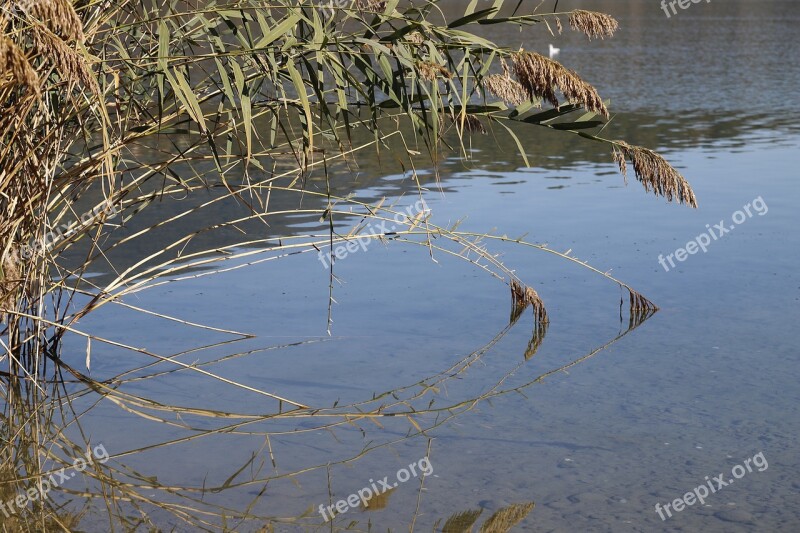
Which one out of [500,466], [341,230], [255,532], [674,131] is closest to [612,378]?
[500,466]

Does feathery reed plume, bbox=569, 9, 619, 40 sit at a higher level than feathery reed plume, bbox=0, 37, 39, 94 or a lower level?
lower

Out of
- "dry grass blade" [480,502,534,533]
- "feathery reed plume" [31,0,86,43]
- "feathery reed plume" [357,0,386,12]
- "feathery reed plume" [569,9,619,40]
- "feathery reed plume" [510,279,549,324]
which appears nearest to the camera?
"feathery reed plume" [31,0,86,43]

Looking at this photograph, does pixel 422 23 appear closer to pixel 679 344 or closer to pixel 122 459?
pixel 122 459

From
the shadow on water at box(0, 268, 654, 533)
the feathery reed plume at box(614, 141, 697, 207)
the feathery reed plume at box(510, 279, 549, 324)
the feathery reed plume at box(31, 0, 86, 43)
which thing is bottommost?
the feathery reed plume at box(510, 279, 549, 324)

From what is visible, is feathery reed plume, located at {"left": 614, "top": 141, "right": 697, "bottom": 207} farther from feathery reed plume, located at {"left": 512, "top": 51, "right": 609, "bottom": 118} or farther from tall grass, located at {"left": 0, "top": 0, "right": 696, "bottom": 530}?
feathery reed plume, located at {"left": 512, "top": 51, "right": 609, "bottom": 118}

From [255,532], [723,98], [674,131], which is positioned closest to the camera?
[255,532]

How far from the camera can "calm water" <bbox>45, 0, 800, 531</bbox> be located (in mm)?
4438

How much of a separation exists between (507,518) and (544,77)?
1.63 meters

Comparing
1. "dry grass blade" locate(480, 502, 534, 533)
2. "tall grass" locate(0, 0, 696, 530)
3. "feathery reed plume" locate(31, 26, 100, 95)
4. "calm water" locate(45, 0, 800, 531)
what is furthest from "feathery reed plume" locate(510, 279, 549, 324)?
"feathery reed plume" locate(31, 26, 100, 95)

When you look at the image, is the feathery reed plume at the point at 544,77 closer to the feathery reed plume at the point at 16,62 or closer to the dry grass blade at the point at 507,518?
the dry grass blade at the point at 507,518

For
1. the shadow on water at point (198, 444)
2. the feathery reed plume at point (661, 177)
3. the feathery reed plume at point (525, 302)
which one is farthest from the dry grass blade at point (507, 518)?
the feathery reed plume at point (525, 302)

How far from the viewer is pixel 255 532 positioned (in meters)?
4.11

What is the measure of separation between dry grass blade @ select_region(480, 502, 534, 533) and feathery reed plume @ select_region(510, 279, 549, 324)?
2355 millimetres

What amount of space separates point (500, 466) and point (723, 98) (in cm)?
1634
